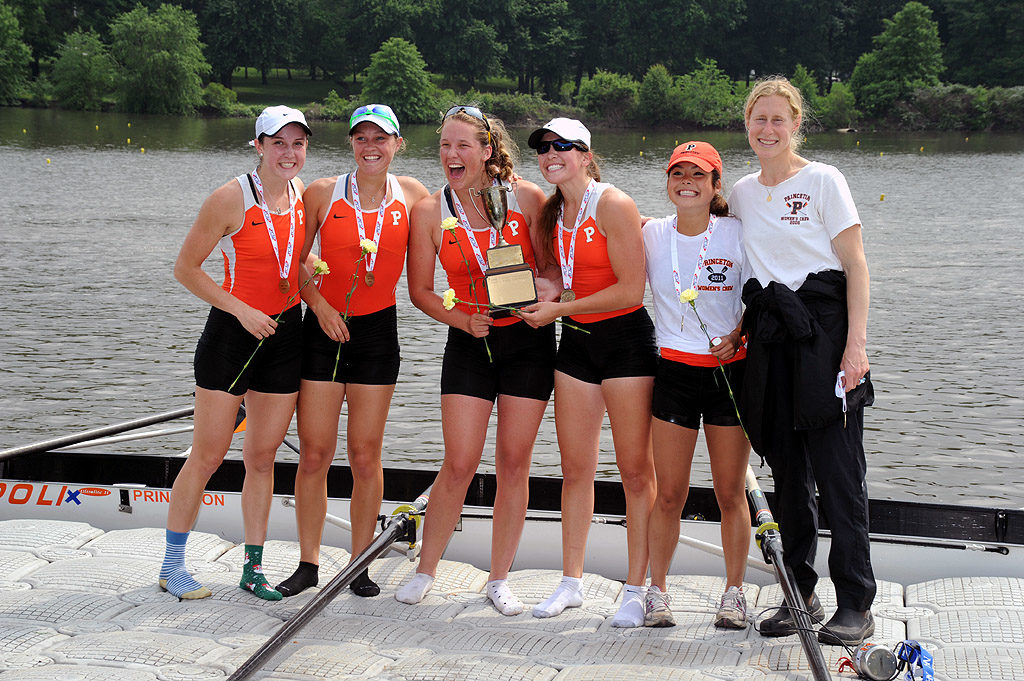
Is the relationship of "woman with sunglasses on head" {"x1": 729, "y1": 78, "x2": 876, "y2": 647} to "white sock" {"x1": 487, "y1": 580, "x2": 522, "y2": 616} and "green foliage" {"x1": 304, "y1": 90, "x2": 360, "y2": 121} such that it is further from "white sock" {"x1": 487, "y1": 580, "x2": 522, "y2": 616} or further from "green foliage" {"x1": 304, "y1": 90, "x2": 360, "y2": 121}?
"green foliage" {"x1": 304, "y1": 90, "x2": 360, "y2": 121}

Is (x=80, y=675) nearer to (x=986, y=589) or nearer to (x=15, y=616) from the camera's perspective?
(x=15, y=616)

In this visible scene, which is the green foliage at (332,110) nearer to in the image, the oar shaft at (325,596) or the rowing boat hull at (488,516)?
the rowing boat hull at (488,516)

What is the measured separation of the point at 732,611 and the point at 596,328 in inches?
53.7

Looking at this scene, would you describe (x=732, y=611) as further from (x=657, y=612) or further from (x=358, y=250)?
(x=358, y=250)

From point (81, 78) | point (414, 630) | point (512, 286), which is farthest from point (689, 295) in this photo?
point (81, 78)

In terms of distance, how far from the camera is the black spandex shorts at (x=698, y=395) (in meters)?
4.27

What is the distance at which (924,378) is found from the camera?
14.5m

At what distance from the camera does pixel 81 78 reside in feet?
206

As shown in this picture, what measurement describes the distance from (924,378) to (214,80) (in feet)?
231

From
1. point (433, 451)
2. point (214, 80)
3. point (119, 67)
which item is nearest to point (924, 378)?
point (433, 451)

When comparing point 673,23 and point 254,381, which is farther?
point 673,23

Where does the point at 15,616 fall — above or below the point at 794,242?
below

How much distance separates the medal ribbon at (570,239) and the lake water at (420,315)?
2.71 ft

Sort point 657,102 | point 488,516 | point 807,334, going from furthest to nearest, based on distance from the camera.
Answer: point 657,102 → point 488,516 → point 807,334
